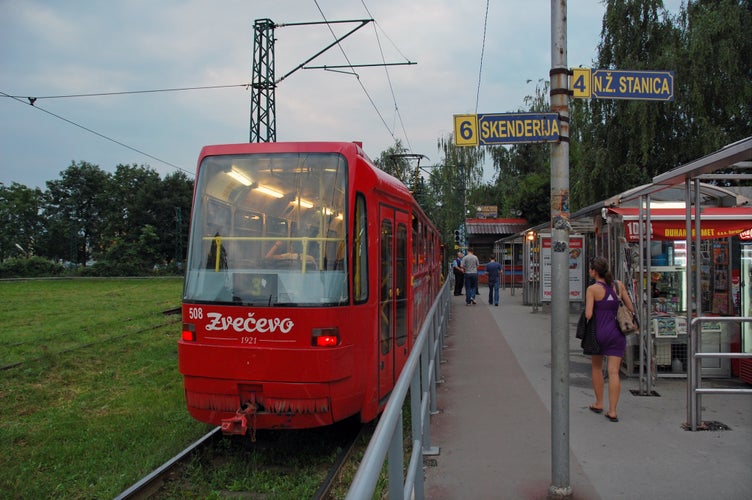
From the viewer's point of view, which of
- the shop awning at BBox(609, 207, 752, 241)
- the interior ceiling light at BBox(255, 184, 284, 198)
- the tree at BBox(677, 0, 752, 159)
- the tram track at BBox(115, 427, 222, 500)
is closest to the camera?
the tram track at BBox(115, 427, 222, 500)

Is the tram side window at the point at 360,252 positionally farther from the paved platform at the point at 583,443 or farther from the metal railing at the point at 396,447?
the paved platform at the point at 583,443

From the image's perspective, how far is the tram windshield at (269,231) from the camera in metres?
5.50

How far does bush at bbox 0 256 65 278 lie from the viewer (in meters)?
51.4

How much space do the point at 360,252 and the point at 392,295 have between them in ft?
4.15

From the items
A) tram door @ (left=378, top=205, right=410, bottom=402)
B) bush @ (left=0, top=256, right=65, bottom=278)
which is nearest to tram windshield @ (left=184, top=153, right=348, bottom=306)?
tram door @ (left=378, top=205, right=410, bottom=402)

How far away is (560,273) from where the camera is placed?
4.34 meters

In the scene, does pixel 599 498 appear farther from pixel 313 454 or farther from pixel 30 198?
pixel 30 198

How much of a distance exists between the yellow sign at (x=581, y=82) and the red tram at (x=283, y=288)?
2078mm

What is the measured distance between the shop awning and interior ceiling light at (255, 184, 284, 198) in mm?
4832

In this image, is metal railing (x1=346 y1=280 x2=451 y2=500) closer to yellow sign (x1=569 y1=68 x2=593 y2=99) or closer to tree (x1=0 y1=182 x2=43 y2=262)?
yellow sign (x1=569 y1=68 x2=593 y2=99)

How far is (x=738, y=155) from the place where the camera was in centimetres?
470

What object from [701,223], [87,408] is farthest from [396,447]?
[87,408]

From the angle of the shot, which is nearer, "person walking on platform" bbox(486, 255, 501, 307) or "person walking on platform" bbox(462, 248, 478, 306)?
"person walking on platform" bbox(486, 255, 501, 307)

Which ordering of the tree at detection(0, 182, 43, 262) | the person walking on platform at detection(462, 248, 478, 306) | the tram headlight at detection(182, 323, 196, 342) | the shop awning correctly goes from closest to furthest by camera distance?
1. the tram headlight at detection(182, 323, 196, 342)
2. the shop awning
3. the person walking on platform at detection(462, 248, 478, 306)
4. the tree at detection(0, 182, 43, 262)
